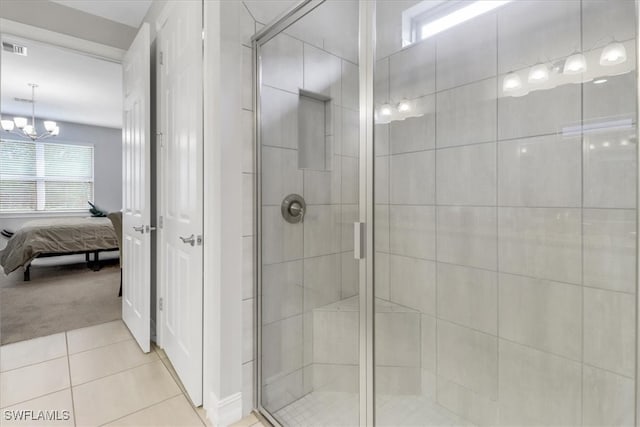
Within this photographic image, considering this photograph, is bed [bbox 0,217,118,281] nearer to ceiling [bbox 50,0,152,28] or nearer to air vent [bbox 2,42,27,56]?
air vent [bbox 2,42,27,56]

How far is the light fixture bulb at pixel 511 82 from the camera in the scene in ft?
4.91

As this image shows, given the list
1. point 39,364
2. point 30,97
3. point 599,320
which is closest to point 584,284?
point 599,320

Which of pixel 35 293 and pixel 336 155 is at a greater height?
pixel 336 155

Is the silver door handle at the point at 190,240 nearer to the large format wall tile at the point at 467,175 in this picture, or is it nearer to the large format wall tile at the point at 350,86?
the large format wall tile at the point at 350,86

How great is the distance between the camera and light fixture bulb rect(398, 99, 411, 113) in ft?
5.88

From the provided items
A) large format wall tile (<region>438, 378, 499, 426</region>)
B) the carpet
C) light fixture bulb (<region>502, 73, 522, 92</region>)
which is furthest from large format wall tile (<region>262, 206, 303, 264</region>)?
the carpet

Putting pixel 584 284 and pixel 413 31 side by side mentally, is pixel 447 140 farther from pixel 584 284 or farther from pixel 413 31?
pixel 584 284

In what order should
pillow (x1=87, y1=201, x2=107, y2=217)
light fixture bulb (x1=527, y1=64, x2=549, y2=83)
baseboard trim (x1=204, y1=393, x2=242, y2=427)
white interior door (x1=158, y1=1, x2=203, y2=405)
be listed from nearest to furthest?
light fixture bulb (x1=527, y1=64, x2=549, y2=83) < baseboard trim (x1=204, y1=393, x2=242, y2=427) < white interior door (x1=158, y1=1, x2=203, y2=405) < pillow (x1=87, y1=201, x2=107, y2=217)

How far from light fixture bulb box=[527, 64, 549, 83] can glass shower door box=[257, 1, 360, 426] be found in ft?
2.66

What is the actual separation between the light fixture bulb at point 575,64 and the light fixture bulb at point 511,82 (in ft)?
0.56

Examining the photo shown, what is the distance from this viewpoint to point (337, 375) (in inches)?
58.3

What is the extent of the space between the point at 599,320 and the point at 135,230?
8.83ft

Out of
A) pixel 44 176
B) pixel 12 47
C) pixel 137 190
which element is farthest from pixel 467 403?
pixel 44 176

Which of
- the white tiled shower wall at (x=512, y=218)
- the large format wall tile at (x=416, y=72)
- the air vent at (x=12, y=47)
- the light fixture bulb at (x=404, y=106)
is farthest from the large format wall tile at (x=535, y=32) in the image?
the air vent at (x=12, y=47)
